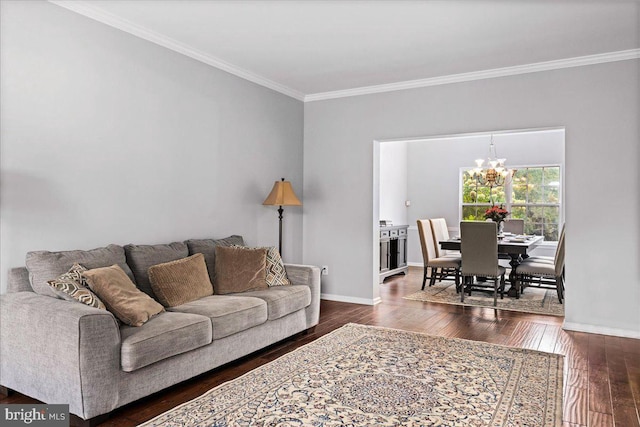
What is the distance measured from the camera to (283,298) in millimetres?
3895

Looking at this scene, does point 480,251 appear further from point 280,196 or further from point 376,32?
point 376,32

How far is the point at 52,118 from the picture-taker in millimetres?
3266

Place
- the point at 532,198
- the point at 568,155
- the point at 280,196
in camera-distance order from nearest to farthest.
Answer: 1. the point at 568,155
2. the point at 280,196
3. the point at 532,198

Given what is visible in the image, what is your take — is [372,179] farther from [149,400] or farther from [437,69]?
[149,400]

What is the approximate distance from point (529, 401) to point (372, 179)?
3.36m

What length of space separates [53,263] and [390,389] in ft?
7.47

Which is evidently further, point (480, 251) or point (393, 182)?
point (393, 182)

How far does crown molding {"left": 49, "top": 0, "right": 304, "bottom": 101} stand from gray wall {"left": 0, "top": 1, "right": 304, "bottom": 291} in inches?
2.2

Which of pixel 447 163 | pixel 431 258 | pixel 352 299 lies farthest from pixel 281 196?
pixel 447 163

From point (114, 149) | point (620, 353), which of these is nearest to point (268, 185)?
point (114, 149)

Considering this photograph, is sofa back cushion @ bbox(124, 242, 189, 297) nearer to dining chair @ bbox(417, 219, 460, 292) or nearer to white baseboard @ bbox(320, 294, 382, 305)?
white baseboard @ bbox(320, 294, 382, 305)

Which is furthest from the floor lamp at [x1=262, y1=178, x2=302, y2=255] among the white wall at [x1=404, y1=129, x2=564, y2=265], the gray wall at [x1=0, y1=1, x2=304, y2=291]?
the white wall at [x1=404, y1=129, x2=564, y2=265]

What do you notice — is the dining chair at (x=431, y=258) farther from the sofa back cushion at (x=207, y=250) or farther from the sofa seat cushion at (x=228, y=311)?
the sofa seat cushion at (x=228, y=311)

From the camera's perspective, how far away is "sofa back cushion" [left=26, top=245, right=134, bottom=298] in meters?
2.92
